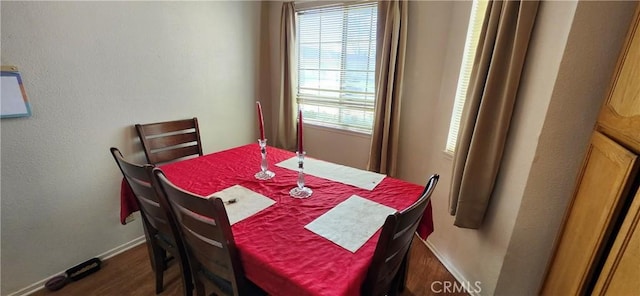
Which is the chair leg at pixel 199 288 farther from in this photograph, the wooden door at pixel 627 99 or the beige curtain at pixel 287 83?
the beige curtain at pixel 287 83

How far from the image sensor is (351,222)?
1060 mm

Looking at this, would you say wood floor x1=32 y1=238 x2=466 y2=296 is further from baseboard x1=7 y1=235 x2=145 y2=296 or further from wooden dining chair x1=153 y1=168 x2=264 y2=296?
wooden dining chair x1=153 y1=168 x2=264 y2=296

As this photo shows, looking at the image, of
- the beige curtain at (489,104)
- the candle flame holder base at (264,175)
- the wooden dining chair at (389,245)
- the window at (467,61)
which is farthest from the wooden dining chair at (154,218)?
the window at (467,61)

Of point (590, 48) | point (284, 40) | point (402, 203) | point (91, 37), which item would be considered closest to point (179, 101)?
point (91, 37)

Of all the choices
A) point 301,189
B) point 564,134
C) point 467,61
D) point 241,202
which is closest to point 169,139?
point 241,202

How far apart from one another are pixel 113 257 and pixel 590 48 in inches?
119

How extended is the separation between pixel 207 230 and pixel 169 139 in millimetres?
1415

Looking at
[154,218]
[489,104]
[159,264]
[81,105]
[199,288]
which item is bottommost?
[159,264]

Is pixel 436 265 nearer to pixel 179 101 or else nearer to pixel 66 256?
pixel 179 101

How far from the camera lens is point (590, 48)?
105cm

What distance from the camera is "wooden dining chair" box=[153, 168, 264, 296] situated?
83cm

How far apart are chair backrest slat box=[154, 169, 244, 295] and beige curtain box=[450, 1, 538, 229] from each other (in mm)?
1292

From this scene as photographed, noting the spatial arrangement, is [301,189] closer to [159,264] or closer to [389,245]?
[389,245]

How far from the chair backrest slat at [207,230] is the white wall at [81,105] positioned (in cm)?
111
